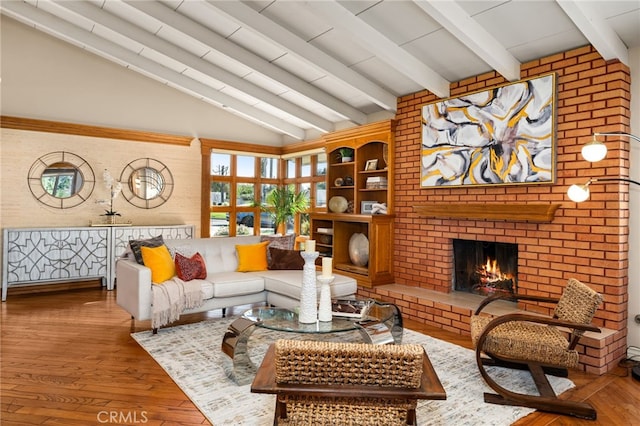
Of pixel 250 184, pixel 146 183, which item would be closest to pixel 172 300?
pixel 146 183

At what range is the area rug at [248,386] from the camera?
250cm

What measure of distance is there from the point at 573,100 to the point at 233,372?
365cm

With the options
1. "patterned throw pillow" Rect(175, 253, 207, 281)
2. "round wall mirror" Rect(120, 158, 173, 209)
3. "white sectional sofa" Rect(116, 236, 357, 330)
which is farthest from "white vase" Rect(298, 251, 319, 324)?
"round wall mirror" Rect(120, 158, 173, 209)

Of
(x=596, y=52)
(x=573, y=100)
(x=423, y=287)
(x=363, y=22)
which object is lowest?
(x=423, y=287)

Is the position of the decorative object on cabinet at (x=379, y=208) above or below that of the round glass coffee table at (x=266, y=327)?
above

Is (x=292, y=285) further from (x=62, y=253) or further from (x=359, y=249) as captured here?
(x=62, y=253)

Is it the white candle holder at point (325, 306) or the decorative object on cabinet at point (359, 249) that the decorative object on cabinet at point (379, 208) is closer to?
the decorative object on cabinet at point (359, 249)

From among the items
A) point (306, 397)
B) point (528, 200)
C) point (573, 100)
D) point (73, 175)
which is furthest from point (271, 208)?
point (306, 397)

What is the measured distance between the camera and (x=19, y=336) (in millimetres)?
3865

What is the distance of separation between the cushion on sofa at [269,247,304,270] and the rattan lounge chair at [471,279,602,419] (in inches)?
92.7

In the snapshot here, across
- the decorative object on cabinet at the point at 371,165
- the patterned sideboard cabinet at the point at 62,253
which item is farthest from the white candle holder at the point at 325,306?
the patterned sideboard cabinet at the point at 62,253

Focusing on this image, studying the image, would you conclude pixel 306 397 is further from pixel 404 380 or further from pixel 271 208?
pixel 271 208

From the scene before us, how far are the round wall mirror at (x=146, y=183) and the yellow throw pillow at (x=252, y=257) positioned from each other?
2596mm

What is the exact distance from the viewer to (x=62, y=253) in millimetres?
5648
